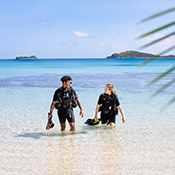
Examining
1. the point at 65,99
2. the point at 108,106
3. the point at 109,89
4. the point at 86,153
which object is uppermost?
the point at 109,89

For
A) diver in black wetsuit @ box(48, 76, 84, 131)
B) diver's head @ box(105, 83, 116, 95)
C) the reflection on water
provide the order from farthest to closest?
diver's head @ box(105, 83, 116, 95), diver in black wetsuit @ box(48, 76, 84, 131), the reflection on water

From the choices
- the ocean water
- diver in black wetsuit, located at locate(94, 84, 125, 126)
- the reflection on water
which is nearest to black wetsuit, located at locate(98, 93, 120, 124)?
diver in black wetsuit, located at locate(94, 84, 125, 126)

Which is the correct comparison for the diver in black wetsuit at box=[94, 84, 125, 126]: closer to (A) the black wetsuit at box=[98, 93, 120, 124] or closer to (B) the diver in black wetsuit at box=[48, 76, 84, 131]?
(A) the black wetsuit at box=[98, 93, 120, 124]

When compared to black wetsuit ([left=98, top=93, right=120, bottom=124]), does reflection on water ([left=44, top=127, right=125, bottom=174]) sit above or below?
below

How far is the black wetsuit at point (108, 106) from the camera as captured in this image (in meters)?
6.59

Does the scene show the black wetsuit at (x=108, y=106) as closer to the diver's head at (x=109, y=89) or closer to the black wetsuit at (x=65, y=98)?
the diver's head at (x=109, y=89)

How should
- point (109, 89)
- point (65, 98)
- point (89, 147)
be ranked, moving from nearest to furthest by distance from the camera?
point (89, 147)
point (65, 98)
point (109, 89)

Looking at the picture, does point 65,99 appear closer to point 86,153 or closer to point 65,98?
point 65,98

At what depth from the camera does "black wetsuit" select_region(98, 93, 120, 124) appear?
6.59m

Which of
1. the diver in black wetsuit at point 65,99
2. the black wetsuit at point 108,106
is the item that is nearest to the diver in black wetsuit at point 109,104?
the black wetsuit at point 108,106

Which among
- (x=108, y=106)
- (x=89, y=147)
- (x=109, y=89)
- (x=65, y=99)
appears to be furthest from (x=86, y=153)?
(x=109, y=89)

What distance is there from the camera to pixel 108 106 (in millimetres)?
6691

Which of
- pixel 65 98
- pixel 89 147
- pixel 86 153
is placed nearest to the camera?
pixel 86 153

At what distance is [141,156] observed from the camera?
15.9 ft
